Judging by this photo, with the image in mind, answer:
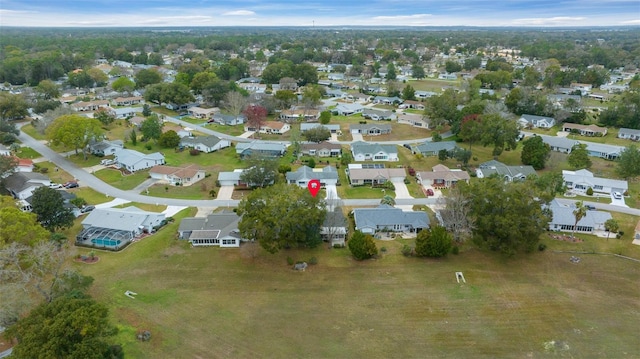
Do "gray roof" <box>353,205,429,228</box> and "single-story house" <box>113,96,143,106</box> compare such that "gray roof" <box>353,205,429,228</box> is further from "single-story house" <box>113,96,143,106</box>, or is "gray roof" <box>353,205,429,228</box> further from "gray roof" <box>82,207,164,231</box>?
"single-story house" <box>113,96,143,106</box>

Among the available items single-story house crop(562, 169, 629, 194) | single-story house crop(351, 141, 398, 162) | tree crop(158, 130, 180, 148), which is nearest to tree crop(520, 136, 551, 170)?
single-story house crop(562, 169, 629, 194)

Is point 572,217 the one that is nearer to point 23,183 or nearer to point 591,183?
point 591,183

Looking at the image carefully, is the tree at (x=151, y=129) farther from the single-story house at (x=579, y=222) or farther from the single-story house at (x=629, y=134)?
the single-story house at (x=629, y=134)

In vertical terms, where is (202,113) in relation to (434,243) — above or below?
above

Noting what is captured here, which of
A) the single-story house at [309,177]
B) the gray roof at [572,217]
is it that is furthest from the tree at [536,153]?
the single-story house at [309,177]

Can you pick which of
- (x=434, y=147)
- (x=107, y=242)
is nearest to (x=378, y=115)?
(x=434, y=147)

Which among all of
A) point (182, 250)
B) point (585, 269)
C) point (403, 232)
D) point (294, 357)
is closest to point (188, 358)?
point (294, 357)
